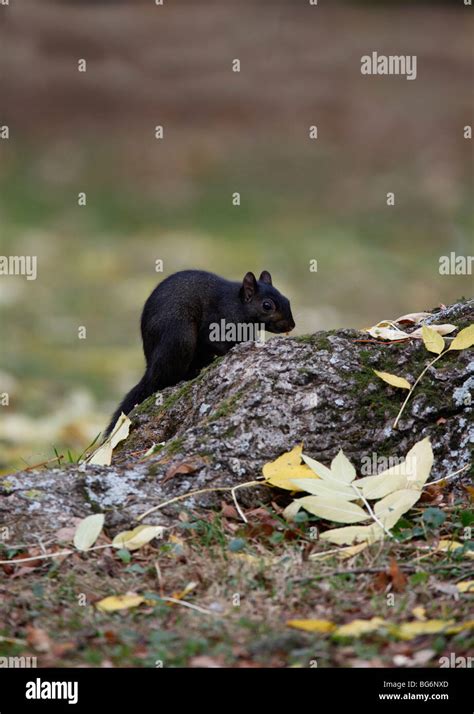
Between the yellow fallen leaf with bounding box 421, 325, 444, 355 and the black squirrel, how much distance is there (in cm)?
157

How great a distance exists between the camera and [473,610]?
2779 mm

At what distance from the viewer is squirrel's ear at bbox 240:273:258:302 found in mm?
5480

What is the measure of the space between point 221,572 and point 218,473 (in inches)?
19.3

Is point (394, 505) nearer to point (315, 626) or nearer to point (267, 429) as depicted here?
point (267, 429)

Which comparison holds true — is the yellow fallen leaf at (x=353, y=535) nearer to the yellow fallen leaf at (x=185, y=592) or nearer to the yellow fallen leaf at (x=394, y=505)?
the yellow fallen leaf at (x=394, y=505)

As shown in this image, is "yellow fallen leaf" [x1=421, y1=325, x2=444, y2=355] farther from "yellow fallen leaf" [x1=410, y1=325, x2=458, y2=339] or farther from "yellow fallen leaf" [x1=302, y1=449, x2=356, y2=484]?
"yellow fallen leaf" [x1=302, y1=449, x2=356, y2=484]

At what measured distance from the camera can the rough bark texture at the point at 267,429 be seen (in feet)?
10.9

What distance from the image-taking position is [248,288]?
→ 216 inches

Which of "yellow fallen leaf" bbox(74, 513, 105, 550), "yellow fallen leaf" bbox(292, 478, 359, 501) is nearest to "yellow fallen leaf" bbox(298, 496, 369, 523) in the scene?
"yellow fallen leaf" bbox(292, 478, 359, 501)

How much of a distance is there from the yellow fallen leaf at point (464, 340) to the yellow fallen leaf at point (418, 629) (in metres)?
1.34

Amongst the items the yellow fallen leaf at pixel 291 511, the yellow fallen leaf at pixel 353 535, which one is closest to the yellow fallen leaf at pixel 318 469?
the yellow fallen leaf at pixel 291 511

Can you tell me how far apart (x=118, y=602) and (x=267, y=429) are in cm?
94

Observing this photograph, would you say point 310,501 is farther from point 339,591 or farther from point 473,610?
point 473,610
